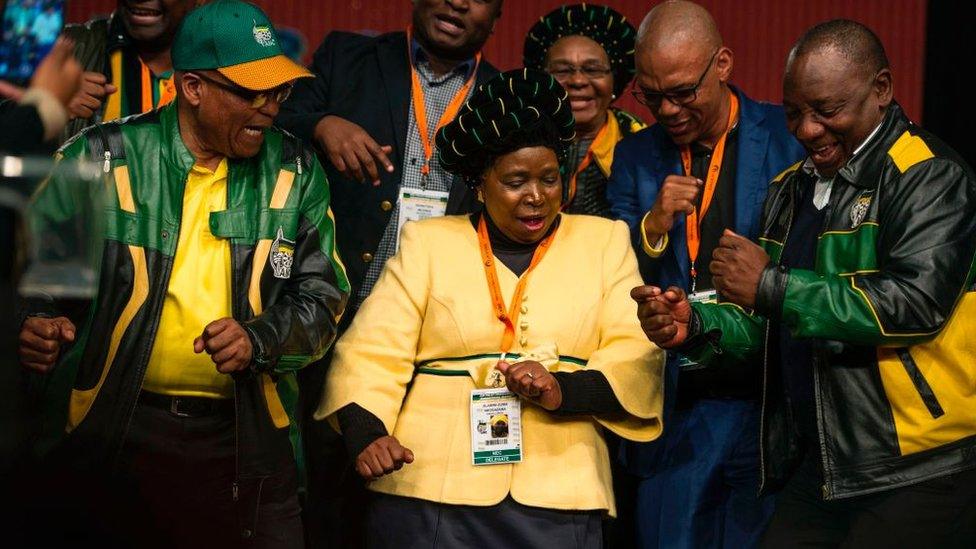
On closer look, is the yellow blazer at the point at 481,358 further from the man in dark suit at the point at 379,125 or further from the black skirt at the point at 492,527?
the man in dark suit at the point at 379,125

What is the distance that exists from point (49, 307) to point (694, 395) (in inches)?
70.9

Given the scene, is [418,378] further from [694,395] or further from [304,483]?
[694,395]

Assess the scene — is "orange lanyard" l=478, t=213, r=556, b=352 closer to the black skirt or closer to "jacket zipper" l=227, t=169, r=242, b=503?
the black skirt

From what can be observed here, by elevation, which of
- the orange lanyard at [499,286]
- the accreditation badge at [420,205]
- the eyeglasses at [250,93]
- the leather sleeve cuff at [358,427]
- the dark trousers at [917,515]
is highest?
the eyeglasses at [250,93]

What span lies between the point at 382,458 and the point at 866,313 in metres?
1.22

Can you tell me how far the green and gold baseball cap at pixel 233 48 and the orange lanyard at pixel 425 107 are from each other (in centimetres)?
71

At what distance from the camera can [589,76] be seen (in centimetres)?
505

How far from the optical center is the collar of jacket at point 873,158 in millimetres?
3793

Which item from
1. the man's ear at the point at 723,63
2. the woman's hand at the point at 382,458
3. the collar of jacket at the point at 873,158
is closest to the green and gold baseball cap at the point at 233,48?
the woman's hand at the point at 382,458

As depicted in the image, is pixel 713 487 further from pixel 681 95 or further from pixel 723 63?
pixel 723 63

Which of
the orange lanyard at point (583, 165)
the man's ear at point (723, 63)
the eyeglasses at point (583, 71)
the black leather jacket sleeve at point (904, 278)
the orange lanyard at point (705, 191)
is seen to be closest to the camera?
the black leather jacket sleeve at point (904, 278)

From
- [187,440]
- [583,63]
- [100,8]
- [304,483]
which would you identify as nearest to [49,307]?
[187,440]

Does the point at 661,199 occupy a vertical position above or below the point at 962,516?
above

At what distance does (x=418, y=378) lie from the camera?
408 cm
